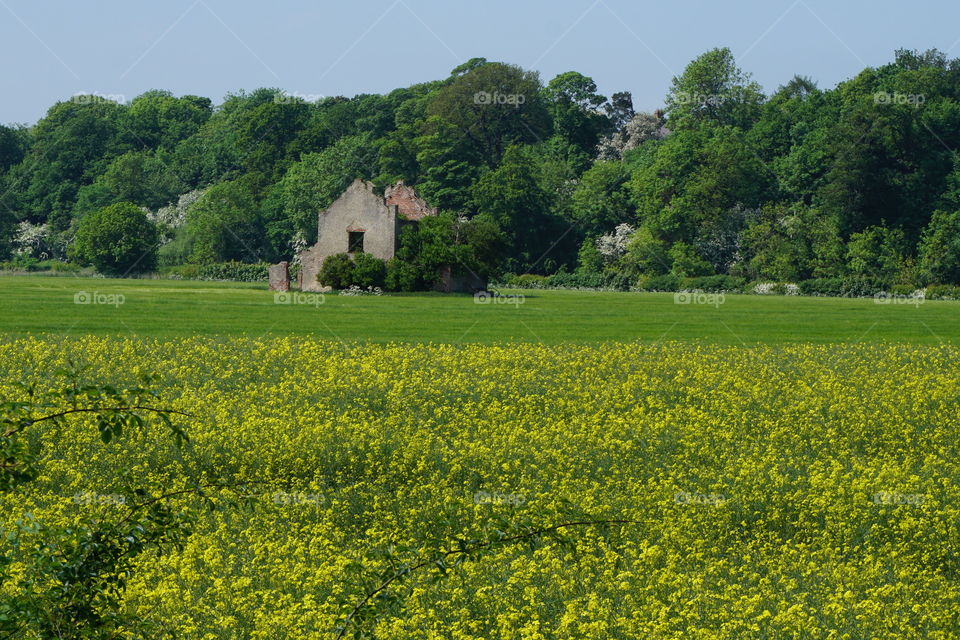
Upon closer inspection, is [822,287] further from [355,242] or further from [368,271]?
[368,271]

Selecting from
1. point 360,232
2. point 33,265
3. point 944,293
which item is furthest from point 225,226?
point 944,293

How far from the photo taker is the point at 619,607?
9.02 meters

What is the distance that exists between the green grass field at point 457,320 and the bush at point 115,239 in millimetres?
16261

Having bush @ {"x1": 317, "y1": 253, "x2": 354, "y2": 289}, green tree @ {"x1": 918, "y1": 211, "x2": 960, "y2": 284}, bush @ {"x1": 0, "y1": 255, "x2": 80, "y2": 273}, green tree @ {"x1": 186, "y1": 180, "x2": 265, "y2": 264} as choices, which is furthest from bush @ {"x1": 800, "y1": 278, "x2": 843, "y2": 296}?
bush @ {"x1": 0, "y1": 255, "x2": 80, "y2": 273}

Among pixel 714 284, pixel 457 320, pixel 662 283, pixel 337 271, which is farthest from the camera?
pixel 662 283

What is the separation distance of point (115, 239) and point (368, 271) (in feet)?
63.5

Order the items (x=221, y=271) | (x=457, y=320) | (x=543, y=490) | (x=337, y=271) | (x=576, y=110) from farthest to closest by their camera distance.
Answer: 1. (x=576, y=110)
2. (x=221, y=271)
3. (x=337, y=271)
4. (x=457, y=320)
5. (x=543, y=490)

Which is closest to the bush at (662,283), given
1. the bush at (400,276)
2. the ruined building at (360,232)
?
the ruined building at (360,232)

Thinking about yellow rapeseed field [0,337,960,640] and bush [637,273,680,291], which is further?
bush [637,273,680,291]

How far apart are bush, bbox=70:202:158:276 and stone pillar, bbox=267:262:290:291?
10.5 meters

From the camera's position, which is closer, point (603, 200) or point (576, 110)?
point (603, 200)

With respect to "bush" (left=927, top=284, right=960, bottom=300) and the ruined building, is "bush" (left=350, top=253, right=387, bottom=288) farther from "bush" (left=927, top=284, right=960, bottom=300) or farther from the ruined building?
"bush" (left=927, top=284, right=960, bottom=300)

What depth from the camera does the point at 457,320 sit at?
40.3 m

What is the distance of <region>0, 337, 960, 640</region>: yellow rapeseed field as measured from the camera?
8680mm
